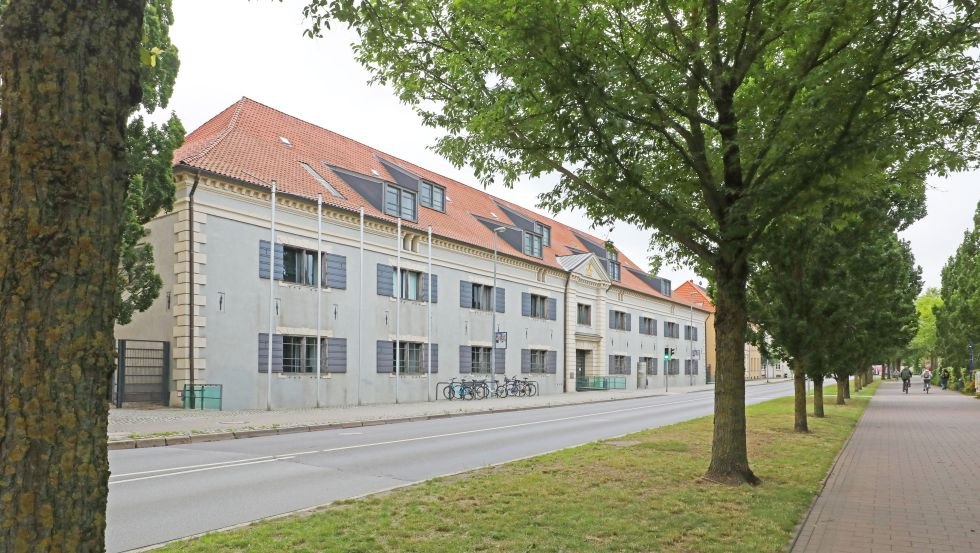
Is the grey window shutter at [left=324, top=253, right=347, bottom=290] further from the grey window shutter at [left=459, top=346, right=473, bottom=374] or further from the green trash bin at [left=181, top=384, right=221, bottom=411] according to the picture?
the grey window shutter at [left=459, top=346, right=473, bottom=374]

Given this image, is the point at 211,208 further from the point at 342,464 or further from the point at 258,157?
the point at 342,464

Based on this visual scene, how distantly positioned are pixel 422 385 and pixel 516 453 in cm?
1804

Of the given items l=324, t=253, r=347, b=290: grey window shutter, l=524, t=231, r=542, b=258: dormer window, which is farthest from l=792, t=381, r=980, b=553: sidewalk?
l=524, t=231, r=542, b=258: dormer window

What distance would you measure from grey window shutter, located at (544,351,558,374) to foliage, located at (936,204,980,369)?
795 inches

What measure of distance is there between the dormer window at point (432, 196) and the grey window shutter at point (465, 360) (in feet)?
22.6

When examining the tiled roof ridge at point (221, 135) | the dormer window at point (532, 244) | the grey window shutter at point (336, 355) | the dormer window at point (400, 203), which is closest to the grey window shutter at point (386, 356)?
the grey window shutter at point (336, 355)

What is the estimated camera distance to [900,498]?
8672 millimetres

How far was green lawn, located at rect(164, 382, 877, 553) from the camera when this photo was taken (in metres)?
5.94

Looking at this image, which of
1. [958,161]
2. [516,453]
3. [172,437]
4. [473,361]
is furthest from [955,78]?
[473,361]

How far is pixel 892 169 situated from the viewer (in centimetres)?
1077

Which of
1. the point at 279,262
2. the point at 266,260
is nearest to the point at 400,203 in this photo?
the point at 279,262

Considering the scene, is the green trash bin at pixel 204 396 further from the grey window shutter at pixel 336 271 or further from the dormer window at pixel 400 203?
the dormer window at pixel 400 203

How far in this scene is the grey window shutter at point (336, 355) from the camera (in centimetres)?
2605

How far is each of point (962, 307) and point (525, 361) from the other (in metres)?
21.6
